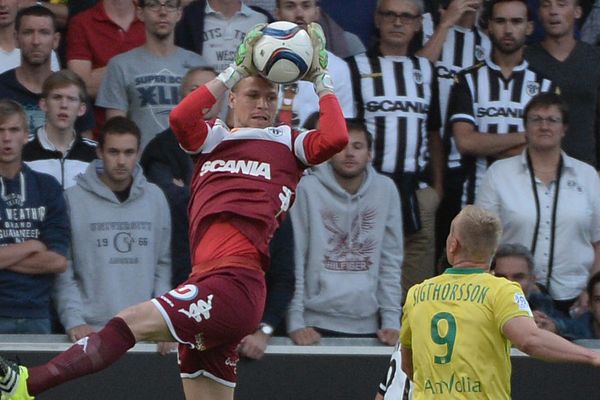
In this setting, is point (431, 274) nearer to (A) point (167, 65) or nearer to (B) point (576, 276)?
(B) point (576, 276)

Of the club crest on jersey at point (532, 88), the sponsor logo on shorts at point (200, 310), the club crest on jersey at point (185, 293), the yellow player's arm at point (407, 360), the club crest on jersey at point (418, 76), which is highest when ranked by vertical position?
the club crest on jersey at point (418, 76)

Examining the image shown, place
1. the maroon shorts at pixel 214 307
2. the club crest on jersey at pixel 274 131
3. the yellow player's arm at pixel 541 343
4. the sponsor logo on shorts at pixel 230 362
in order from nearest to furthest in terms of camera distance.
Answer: the yellow player's arm at pixel 541 343 → the maroon shorts at pixel 214 307 → the club crest on jersey at pixel 274 131 → the sponsor logo on shorts at pixel 230 362

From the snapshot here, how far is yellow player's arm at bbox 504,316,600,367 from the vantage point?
5324mm

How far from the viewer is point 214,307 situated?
250 inches

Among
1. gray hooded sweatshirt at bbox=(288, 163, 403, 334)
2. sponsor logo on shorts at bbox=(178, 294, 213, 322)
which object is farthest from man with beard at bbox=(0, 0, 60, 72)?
sponsor logo on shorts at bbox=(178, 294, 213, 322)

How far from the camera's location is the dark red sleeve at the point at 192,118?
261 inches

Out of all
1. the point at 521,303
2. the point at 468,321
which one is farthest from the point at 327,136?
the point at 521,303

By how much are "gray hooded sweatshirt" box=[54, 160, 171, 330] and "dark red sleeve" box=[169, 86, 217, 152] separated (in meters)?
1.88

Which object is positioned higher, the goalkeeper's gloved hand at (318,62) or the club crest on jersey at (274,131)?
the goalkeeper's gloved hand at (318,62)

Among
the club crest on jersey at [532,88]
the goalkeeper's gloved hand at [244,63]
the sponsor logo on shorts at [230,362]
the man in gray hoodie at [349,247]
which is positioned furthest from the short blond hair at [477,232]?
the club crest on jersey at [532,88]

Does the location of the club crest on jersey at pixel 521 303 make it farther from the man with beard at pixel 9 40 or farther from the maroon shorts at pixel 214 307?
the man with beard at pixel 9 40

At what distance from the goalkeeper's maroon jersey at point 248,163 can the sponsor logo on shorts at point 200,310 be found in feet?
1.36

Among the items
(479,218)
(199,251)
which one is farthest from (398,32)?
(479,218)

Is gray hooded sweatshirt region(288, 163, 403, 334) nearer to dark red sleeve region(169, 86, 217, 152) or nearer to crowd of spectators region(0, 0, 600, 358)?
crowd of spectators region(0, 0, 600, 358)
